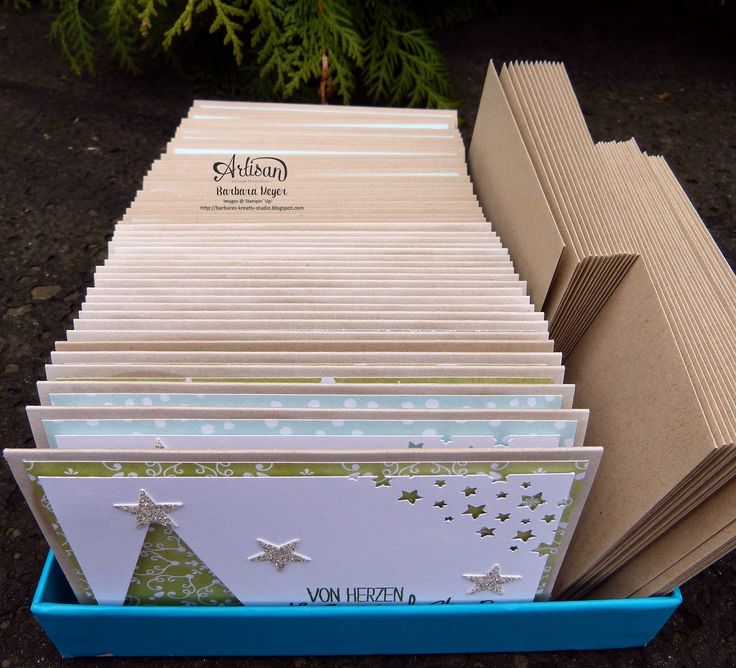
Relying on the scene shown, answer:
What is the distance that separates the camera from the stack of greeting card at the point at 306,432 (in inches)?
33.0

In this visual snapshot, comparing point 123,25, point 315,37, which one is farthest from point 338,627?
point 123,25

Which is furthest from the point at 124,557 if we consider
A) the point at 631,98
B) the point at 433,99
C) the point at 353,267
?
the point at 631,98

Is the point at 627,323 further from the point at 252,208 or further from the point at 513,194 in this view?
the point at 252,208

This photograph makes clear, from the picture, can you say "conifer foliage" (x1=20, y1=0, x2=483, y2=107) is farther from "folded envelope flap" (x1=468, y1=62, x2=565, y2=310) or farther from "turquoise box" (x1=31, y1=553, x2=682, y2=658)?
"turquoise box" (x1=31, y1=553, x2=682, y2=658)

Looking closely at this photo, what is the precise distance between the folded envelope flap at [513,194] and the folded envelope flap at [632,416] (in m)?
0.13

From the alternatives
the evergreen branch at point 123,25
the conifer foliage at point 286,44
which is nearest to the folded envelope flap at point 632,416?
the conifer foliage at point 286,44

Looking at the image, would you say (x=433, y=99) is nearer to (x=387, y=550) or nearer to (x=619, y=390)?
(x=619, y=390)

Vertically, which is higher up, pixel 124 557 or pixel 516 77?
pixel 516 77

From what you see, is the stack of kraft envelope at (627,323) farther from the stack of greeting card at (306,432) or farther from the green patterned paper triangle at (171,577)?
the green patterned paper triangle at (171,577)

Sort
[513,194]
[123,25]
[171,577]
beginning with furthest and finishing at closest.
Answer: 1. [123,25]
2. [513,194]
3. [171,577]

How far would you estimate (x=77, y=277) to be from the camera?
1.86 meters

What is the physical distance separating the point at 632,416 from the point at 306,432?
492 millimetres

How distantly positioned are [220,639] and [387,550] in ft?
1.16

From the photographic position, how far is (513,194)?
4.17 ft
